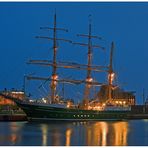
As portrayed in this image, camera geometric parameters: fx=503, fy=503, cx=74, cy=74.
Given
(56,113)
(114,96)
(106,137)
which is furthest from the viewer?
(114,96)

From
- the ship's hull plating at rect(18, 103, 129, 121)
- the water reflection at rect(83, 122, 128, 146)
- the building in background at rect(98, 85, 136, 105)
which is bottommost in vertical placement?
the water reflection at rect(83, 122, 128, 146)

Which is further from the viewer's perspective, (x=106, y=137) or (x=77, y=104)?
(x=77, y=104)

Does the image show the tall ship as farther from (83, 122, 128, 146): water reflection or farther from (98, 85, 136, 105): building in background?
(83, 122, 128, 146): water reflection

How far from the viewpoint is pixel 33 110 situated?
93.4m

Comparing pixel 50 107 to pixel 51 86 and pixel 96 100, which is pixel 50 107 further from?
pixel 96 100

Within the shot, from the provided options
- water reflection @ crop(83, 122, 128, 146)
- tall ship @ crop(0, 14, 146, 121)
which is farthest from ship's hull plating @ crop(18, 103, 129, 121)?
water reflection @ crop(83, 122, 128, 146)

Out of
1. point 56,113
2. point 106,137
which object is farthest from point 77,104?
point 106,137

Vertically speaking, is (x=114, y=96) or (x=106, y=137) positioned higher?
(x=114, y=96)

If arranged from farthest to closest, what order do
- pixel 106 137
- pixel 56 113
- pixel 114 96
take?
pixel 114 96
pixel 56 113
pixel 106 137

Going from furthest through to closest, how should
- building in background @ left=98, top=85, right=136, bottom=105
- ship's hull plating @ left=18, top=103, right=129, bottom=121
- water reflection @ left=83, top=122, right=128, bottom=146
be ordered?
building in background @ left=98, top=85, right=136, bottom=105
ship's hull plating @ left=18, top=103, right=129, bottom=121
water reflection @ left=83, top=122, right=128, bottom=146

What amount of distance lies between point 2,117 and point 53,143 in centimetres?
4895

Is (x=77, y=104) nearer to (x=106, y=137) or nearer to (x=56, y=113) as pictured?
A: (x=56, y=113)

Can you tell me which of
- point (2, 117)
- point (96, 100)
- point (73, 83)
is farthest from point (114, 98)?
point (2, 117)

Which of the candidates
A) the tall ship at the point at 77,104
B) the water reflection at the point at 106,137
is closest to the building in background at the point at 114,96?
the tall ship at the point at 77,104
